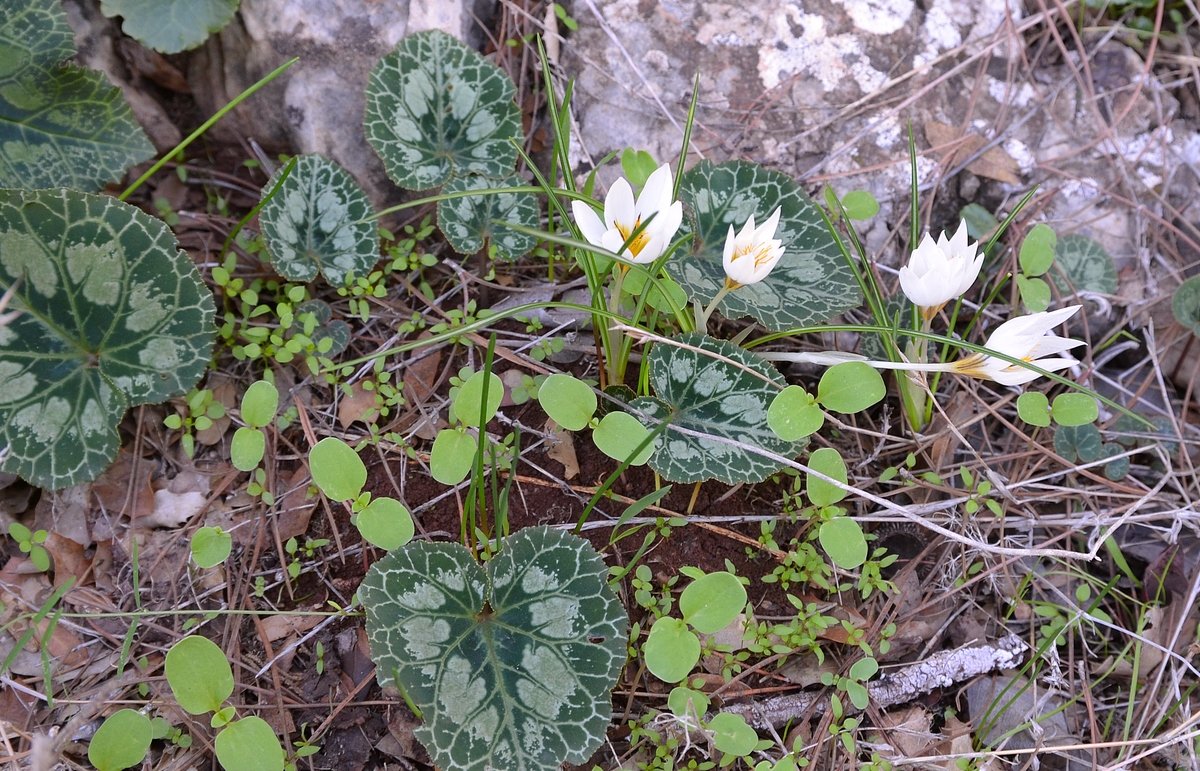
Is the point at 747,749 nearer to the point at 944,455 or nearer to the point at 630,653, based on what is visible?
the point at 630,653

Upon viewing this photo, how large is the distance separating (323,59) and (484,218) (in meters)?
0.76

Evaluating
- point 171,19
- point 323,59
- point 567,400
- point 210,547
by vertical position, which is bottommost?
point 210,547

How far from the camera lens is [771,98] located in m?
2.61

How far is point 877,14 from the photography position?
2688 millimetres

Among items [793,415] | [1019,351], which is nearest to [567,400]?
[793,415]

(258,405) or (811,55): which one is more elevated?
(811,55)

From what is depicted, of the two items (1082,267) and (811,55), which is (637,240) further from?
(1082,267)

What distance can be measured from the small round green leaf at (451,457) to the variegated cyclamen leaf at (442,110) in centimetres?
87

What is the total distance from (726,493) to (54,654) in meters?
1.67

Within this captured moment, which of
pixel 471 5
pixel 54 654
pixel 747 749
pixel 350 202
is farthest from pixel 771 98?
pixel 54 654

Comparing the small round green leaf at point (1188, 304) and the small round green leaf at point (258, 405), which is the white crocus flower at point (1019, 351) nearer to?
the small round green leaf at point (1188, 304)

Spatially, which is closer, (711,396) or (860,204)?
(711,396)

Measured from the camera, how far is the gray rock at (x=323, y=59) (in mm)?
2455

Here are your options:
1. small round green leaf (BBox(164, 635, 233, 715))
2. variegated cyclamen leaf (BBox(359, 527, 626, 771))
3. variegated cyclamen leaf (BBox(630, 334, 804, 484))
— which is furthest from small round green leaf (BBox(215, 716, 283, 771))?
variegated cyclamen leaf (BBox(630, 334, 804, 484))
